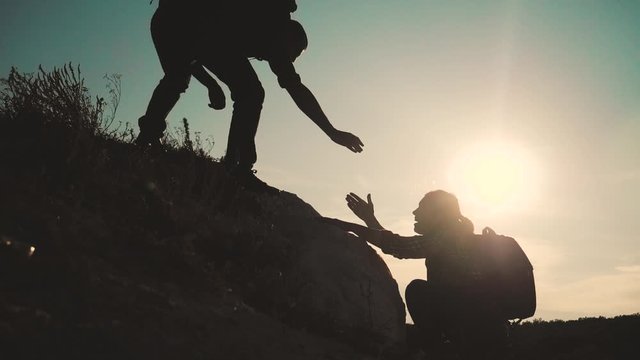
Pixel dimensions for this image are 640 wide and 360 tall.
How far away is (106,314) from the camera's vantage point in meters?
2.11

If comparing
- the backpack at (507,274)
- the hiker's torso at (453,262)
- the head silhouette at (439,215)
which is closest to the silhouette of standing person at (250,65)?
the head silhouette at (439,215)

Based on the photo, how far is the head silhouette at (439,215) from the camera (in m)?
5.25

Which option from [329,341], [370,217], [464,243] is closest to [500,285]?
[464,243]

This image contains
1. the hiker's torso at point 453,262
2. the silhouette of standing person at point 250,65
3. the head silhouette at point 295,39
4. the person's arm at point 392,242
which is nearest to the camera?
the silhouette of standing person at point 250,65

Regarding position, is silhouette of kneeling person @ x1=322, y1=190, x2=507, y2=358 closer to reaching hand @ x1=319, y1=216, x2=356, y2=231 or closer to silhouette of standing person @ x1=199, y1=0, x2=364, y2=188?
reaching hand @ x1=319, y1=216, x2=356, y2=231

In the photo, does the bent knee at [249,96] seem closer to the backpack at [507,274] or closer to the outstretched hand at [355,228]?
the outstretched hand at [355,228]

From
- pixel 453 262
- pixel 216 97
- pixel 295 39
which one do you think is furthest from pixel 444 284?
pixel 216 97

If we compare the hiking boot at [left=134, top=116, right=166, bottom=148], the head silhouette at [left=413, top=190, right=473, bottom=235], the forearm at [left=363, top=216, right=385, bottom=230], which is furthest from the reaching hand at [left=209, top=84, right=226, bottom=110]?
the head silhouette at [left=413, top=190, right=473, bottom=235]

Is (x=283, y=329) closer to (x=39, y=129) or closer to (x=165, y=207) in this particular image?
(x=165, y=207)

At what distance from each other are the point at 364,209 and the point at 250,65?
7.28ft

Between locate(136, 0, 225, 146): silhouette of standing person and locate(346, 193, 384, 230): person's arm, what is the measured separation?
6.46ft

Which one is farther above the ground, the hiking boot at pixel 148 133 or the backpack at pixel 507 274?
the hiking boot at pixel 148 133

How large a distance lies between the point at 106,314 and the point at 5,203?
37.8 inches

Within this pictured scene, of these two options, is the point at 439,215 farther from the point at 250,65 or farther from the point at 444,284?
the point at 250,65
